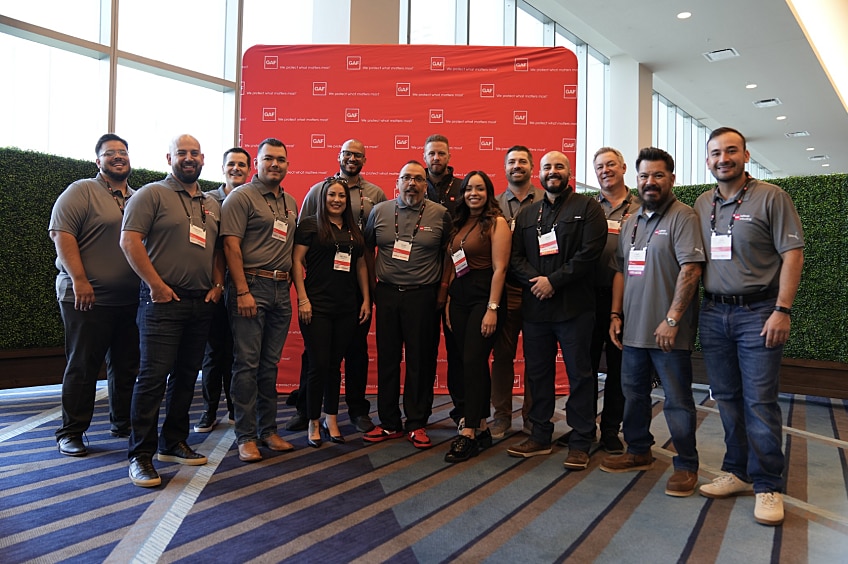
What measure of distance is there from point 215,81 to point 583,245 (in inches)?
190

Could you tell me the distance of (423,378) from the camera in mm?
3340

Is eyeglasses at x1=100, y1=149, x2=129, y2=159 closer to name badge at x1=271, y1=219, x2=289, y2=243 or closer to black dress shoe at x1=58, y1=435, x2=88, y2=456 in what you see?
name badge at x1=271, y1=219, x2=289, y2=243

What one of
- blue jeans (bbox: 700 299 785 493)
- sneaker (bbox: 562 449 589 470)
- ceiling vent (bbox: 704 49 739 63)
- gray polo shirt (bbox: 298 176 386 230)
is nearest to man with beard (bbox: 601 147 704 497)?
blue jeans (bbox: 700 299 785 493)

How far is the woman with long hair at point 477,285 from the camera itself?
10.2 ft

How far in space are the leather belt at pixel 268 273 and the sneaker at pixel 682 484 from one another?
7.08ft

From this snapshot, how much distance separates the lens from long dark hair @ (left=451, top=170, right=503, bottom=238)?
316 centimetres

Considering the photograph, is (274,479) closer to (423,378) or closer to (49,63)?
(423,378)

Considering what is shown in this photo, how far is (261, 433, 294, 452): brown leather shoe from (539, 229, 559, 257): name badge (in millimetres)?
1728

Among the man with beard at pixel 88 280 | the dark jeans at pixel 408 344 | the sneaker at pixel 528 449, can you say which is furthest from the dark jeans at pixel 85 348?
the sneaker at pixel 528 449

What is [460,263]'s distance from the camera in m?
3.15

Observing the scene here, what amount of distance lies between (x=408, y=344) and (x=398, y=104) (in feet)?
7.96

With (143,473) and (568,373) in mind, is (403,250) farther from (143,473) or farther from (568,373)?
(143,473)

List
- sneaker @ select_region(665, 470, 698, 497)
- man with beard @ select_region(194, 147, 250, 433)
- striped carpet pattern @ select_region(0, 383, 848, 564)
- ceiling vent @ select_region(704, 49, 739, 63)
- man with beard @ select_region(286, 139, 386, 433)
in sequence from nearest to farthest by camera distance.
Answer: striped carpet pattern @ select_region(0, 383, 848, 564) < sneaker @ select_region(665, 470, 698, 497) < man with beard @ select_region(286, 139, 386, 433) < man with beard @ select_region(194, 147, 250, 433) < ceiling vent @ select_region(704, 49, 739, 63)

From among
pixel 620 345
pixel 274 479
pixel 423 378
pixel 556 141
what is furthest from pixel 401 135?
pixel 274 479
